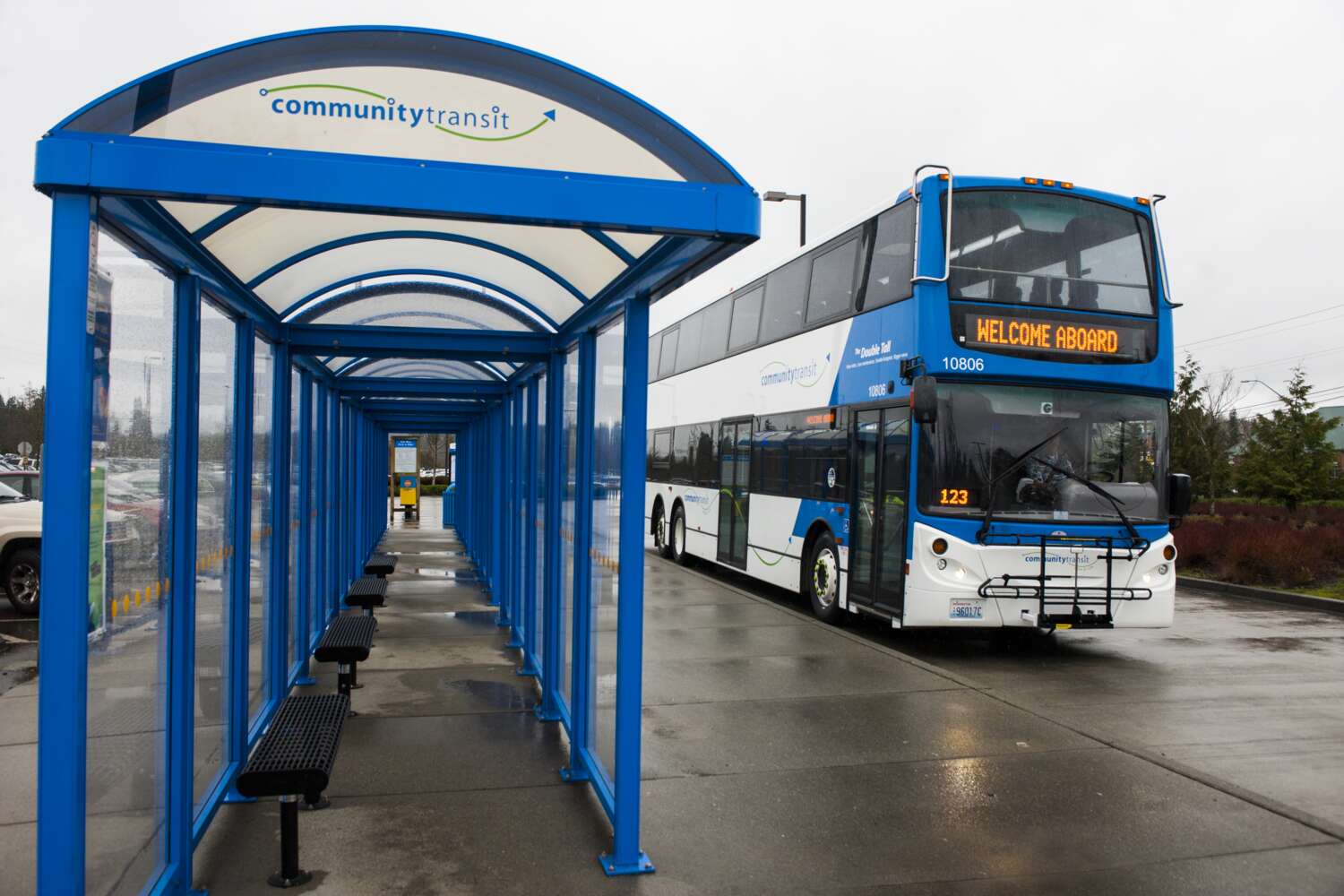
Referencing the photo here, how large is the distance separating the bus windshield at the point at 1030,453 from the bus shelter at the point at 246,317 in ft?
14.2

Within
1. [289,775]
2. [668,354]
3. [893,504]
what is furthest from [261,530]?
[668,354]

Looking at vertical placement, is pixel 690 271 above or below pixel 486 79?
below

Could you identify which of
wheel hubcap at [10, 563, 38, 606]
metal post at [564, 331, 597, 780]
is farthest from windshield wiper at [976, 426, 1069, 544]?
wheel hubcap at [10, 563, 38, 606]

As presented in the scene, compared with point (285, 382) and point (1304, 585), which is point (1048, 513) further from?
point (1304, 585)

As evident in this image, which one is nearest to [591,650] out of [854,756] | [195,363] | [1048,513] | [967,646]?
[854,756]

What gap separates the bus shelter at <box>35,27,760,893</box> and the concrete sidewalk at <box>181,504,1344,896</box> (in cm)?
30

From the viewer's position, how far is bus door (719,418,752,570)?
47.2ft

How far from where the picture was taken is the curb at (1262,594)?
43.5ft

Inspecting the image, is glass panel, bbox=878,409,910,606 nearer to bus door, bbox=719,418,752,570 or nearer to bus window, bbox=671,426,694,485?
bus door, bbox=719,418,752,570

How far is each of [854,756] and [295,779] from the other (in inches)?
133

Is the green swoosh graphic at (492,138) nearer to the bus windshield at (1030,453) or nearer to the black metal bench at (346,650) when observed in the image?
the black metal bench at (346,650)

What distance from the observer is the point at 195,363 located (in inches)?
151

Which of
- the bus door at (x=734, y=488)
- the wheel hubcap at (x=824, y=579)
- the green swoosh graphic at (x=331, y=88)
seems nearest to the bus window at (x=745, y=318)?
the bus door at (x=734, y=488)

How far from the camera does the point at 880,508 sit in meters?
10.1
